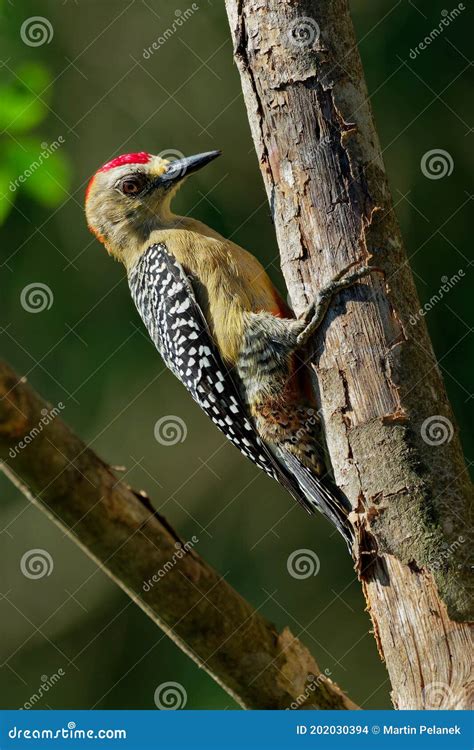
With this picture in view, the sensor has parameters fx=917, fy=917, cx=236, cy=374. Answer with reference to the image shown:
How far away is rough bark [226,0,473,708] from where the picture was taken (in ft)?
8.14

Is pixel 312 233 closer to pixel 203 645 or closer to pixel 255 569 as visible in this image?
pixel 203 645

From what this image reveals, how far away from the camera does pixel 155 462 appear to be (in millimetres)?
6141

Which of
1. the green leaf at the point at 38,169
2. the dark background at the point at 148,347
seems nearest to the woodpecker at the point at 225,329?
the green leaf at the point at 38,169

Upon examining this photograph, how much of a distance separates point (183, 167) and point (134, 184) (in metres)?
0.25

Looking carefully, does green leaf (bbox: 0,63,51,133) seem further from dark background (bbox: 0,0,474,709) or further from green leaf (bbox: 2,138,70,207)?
dark background (bbox: 0,0,474,709)

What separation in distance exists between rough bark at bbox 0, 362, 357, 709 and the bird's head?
1391mm

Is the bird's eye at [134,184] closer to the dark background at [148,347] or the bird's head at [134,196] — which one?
the bird's head at [134,196]

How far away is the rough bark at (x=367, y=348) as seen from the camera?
248 centimetres

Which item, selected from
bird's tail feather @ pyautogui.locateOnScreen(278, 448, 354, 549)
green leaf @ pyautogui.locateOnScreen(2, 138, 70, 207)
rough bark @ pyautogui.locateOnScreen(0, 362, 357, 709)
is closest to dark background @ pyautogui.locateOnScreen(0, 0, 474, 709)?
green leaf @ pyautogui.locateOnScreen(2, 138, 70, 207)

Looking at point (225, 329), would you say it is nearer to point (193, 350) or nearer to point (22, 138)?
point (193, 350)

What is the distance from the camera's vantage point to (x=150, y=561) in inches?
107

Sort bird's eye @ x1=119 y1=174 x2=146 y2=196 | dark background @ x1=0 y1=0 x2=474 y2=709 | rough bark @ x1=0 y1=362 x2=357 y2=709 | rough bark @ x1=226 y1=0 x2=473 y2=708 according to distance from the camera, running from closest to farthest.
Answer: rough bark @ x1=0 y1=362 x2=357 y2=709 < rough bark @ x1=226 y1=0 x2=473 y2=708 < bird's eye @ x1=119 y1=174 x2=146 y2=196 < dark background @ x1=0 y1=0 x2=474 y2=709

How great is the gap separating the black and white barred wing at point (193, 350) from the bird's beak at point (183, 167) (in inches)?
11.6

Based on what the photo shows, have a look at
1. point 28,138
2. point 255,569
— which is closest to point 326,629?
point 255,569
